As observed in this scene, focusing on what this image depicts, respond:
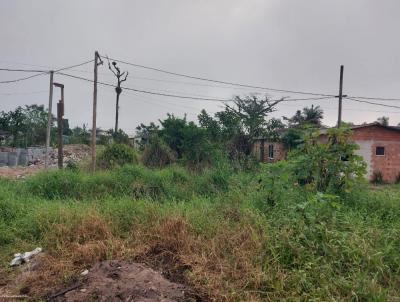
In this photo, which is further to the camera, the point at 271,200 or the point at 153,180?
the point at 153,180

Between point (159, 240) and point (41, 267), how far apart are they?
56.6 inches

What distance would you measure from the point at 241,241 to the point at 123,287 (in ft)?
4.84

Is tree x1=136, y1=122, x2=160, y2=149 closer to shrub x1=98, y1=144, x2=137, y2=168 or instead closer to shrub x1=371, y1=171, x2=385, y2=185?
shrub x1=98, y1=144, x2=137, y2=168

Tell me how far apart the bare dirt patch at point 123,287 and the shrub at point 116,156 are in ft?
28.7

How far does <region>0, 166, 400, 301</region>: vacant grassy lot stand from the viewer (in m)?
3.24

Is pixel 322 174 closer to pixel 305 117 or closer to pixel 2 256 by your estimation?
pixel 2 256

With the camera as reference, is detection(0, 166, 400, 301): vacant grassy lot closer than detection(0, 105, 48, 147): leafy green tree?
Yes

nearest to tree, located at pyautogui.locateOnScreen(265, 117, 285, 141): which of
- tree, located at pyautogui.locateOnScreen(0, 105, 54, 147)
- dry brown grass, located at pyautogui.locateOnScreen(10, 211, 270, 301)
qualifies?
dry brown grass, located at pyautogui.locateOnScreen(10, 211, 270, 301)

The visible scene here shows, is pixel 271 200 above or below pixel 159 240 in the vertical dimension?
above

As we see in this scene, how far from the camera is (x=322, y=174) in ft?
17.1

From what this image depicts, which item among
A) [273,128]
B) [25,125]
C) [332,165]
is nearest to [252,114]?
[273,128]

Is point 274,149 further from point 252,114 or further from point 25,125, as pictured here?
point 25,125

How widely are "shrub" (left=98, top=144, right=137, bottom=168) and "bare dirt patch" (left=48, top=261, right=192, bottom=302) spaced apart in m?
8.76

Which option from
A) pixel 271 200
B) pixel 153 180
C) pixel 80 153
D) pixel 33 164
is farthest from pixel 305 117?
pixel 271 200
